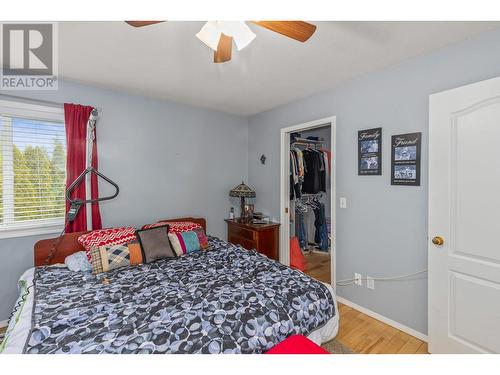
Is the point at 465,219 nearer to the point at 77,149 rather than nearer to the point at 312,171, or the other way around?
the point at 312,171

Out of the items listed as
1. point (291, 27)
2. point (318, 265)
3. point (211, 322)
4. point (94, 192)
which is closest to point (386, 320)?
point (318, 265)

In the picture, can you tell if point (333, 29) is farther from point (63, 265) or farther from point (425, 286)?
point (63, 265)

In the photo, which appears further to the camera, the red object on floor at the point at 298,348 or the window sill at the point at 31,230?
the window sill at the point at 31,230

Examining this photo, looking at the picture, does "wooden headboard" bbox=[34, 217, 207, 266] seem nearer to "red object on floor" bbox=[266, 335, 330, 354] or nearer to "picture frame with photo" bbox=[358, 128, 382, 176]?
"red object on floor" bbox=[266, 335, 330, 354]

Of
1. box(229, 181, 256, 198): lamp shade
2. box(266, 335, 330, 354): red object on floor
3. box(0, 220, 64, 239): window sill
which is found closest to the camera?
box(266, 335, 330, 354): red object on floor

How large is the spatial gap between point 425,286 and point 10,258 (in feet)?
12.5

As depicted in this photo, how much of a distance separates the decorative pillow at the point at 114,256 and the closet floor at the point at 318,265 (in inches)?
91.9

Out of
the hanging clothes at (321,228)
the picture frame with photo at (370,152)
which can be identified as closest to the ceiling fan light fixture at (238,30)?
the picture frame with photo at (370,152)

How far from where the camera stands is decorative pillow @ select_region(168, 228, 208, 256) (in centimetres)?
255

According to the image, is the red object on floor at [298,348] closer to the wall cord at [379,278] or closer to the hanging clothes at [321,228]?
the wall cord at [379,278]

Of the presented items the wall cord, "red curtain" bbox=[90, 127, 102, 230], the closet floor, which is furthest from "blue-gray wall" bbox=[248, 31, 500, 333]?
"red curtain" bbox=[90, 127, 102, 230]

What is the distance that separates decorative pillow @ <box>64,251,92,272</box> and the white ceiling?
1.75 metres

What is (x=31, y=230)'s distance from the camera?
243 cm

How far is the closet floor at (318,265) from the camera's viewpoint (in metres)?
3.43
